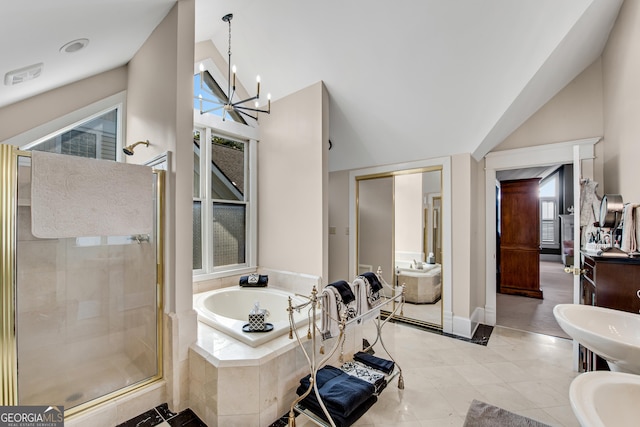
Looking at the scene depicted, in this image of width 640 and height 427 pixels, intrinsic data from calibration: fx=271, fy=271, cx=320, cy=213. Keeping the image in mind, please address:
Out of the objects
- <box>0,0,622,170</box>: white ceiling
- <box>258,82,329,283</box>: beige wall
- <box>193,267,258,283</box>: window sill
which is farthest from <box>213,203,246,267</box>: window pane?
<box>0,0,622,170</box>: white ceiling

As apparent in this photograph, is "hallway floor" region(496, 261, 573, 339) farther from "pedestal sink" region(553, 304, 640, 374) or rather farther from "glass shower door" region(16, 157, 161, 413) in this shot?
"glass shower door" region(16, 157, 161, 413)

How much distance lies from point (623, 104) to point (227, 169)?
396cm

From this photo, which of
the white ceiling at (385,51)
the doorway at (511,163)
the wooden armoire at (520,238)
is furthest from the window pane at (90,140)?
the wooden armoire at (520,238)

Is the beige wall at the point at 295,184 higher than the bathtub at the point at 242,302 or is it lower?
higher

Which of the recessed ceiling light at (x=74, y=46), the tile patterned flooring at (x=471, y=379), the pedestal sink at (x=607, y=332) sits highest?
the recessed ceiling light at (x=74, y=46)

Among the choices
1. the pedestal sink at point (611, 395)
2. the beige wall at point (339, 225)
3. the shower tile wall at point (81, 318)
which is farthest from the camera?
the beige wall at point (339, 225)

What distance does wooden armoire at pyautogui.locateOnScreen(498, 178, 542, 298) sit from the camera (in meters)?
4.82

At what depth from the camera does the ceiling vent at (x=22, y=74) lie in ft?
5.88

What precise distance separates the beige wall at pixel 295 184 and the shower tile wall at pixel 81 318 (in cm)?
153

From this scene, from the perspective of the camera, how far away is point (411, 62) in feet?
8.16

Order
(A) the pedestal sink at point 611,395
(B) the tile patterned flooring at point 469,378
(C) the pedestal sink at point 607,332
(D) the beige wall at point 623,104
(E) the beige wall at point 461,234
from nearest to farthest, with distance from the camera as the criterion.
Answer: (A) the pedestal sink at point 611,395
(C) the pedestal sink at point 607,332
(B) the tile patterned flooring at point 469,378
(D) the beige wall at point 623,104
(E) the beige wall at point 461,234

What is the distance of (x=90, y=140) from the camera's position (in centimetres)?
280

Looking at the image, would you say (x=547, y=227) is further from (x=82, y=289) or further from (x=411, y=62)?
(x=82, y=289)

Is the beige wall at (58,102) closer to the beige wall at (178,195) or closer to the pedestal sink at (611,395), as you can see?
the beige wall at (178,195)
